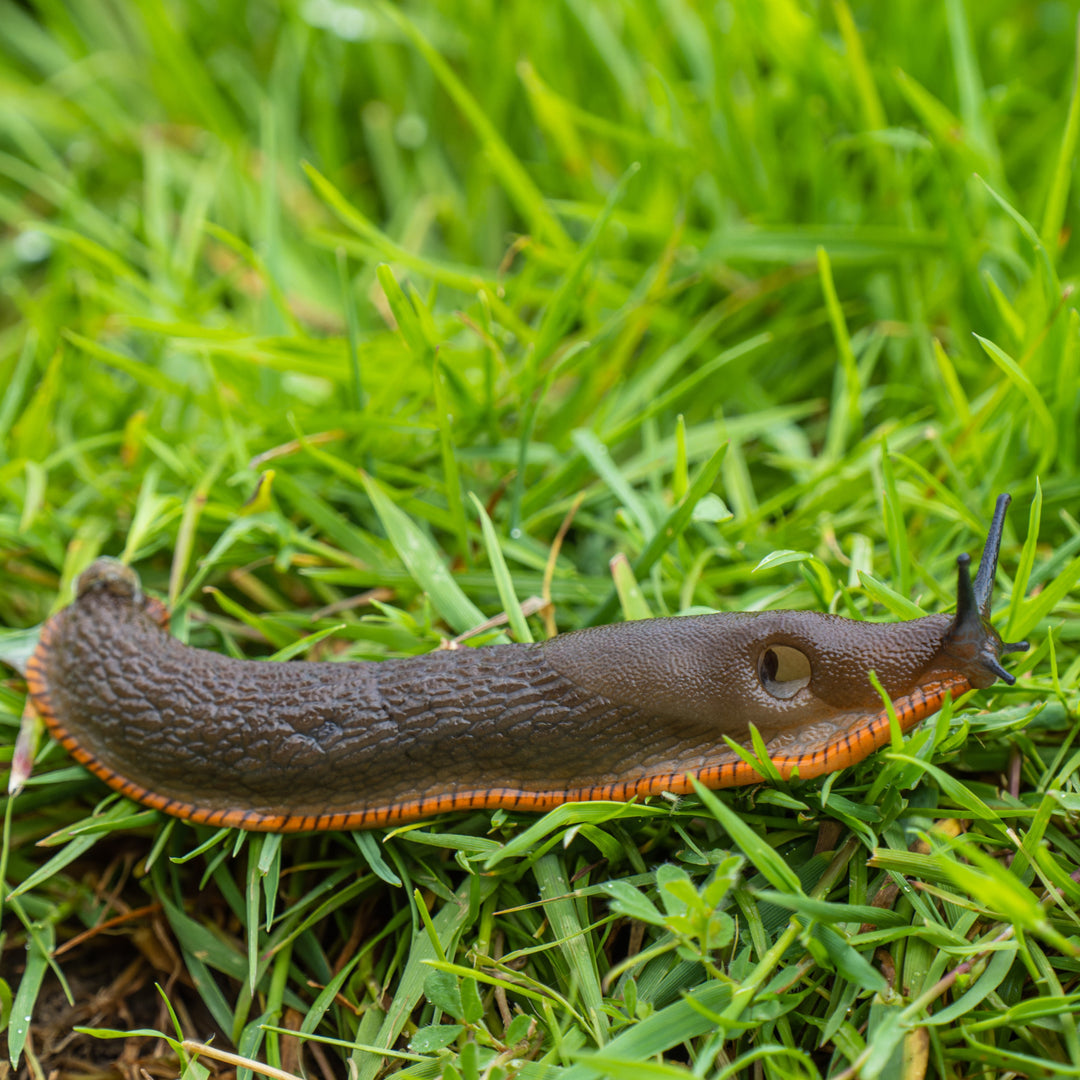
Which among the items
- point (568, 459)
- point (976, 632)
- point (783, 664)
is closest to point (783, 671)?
point (783, 664)

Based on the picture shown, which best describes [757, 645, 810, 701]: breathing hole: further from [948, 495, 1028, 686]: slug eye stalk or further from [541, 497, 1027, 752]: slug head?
[948, 495, 1028, 686]: slug eye stalk

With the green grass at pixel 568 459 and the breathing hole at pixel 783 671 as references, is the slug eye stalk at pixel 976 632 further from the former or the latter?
the breathing hole at pixel 783 671

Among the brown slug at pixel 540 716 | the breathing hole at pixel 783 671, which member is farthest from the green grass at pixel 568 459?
the breathing hole at pixel 783 671

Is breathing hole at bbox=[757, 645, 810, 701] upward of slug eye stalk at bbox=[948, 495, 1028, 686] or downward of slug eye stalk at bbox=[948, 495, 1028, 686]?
downward

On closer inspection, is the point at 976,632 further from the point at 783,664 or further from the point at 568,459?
the point at 568,459

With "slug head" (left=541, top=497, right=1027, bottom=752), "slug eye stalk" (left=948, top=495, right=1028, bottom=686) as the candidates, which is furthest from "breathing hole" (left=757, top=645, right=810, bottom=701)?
"slug eye stalk" (left=948, top=495, right=1028, bottom=686)

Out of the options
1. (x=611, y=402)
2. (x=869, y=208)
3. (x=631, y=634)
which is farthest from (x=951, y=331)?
(x=631, y=634)

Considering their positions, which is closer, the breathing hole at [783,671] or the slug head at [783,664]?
the slug head at [783,664]

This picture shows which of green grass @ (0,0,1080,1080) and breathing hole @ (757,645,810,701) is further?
breathing hole @ (757,645,810,701)
